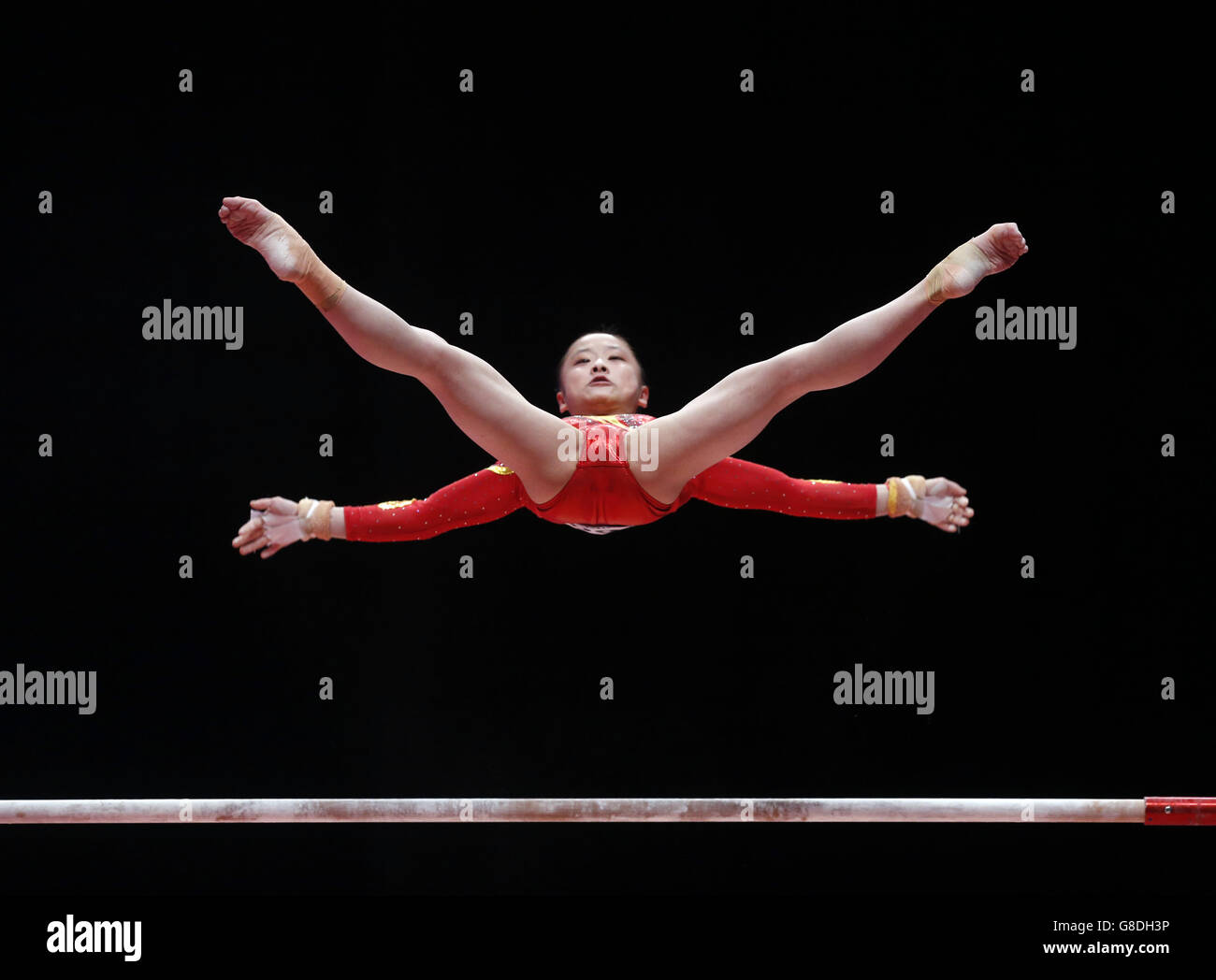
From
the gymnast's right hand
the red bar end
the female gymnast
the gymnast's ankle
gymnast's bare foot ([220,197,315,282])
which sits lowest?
the red bar end

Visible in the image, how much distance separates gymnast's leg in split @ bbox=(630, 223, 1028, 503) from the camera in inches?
125

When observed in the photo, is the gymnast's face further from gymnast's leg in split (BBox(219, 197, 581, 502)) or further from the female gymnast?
gymnast's leg in split (BBox(219, 197, 581, 502))

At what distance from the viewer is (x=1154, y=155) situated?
4336 millimetres

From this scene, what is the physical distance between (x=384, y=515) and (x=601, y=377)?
0.76 meters

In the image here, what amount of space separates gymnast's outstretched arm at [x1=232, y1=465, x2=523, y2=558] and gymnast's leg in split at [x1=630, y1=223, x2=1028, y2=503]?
1.66ft

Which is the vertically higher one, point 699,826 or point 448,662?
point 448,662

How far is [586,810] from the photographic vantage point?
132 inches

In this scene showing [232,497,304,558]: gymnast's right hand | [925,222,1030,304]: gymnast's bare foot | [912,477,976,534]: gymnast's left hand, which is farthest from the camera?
[232,497,304,558]: gymnast's right hand

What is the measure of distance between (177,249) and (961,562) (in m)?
3.03

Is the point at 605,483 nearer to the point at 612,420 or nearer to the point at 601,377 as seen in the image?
the point at 612,420

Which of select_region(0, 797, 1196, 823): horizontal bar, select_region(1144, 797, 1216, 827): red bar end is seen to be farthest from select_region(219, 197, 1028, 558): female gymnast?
select_region(1144, 797, 1216, 827): red bar end

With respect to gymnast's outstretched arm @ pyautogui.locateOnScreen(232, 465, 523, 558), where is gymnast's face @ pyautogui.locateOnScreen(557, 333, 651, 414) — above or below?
above

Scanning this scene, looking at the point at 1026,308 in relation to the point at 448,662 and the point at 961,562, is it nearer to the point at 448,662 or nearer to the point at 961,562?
the point at 961,562
